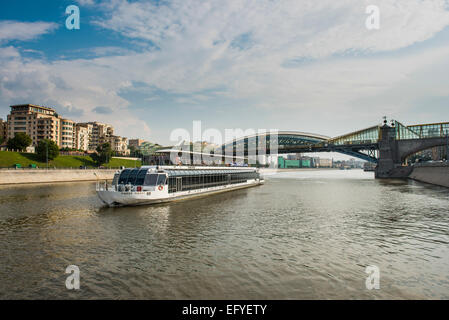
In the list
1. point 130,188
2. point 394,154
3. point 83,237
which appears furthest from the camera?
point 394,154

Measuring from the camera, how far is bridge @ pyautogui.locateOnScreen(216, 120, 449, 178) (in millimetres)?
81062

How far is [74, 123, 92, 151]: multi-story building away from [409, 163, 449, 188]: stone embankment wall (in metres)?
153

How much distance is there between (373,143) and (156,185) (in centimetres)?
8263

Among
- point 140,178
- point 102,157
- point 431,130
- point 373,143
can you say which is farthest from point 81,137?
point 431,130

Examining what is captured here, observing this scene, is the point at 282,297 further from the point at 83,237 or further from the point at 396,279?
the point at 83,237

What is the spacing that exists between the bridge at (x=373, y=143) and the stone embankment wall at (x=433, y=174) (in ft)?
22.2

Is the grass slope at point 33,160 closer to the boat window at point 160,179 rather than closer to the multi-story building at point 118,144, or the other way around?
the boat window at point 160,179

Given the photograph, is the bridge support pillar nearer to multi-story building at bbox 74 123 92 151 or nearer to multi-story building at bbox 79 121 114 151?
multi-story building at bbox 74 123 92 151

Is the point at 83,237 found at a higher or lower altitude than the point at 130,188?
lower

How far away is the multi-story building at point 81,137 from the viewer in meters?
155

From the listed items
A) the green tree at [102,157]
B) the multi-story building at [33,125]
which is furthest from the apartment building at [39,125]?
the green tree at [102,157]

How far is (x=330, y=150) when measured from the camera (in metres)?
101

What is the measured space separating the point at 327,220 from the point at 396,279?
37.2 feet
